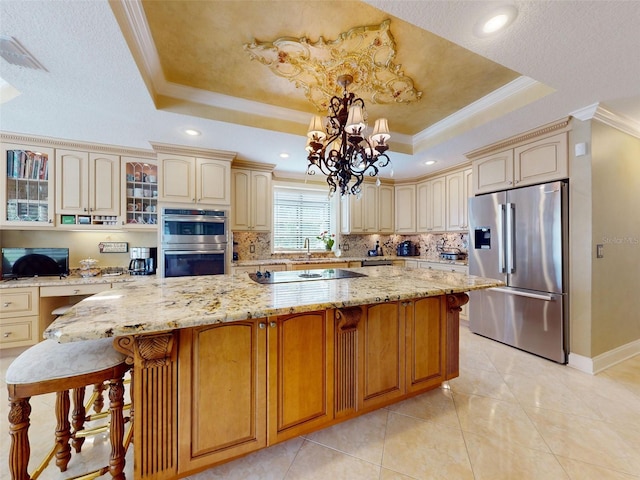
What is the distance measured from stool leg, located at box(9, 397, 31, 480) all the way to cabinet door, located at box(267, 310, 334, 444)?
1.08 m

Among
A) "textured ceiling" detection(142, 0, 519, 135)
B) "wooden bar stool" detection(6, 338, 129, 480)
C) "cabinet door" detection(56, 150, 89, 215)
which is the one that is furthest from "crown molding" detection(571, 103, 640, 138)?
"cabinet door" detection(56, 150, 89, 215)

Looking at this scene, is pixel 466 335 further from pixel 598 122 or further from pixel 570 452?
pixel 598 122

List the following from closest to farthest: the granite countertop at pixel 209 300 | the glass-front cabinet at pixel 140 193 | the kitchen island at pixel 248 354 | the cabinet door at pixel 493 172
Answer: the granite countertop at pixel 209 300, the kitchen island at pixel 248 354, the cabinet door at pixel 493 172, the glass-front cabinet at pixel 140 193

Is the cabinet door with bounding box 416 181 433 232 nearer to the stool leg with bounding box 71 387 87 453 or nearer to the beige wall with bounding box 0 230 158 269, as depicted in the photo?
the beige wall with bounding box 0 230 158 269

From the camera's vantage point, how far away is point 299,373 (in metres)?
1.56

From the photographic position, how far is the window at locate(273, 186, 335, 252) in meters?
4.86

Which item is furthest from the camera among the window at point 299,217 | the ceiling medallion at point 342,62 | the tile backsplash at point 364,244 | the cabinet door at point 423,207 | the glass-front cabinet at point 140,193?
the window at point 299,217

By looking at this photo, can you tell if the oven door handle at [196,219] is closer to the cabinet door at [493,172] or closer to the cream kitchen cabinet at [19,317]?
the cream kitchen cabinet at [19,317]

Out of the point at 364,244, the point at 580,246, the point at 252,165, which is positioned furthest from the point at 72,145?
the point at 580,246

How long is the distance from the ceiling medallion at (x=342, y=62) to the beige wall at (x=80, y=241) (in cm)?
301

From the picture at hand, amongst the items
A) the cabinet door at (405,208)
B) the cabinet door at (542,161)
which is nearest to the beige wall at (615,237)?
the cabinet door at (542,161)

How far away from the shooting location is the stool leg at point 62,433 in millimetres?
1426

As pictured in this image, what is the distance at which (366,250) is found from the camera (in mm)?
5398

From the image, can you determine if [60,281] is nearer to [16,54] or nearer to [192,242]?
[192,242]
